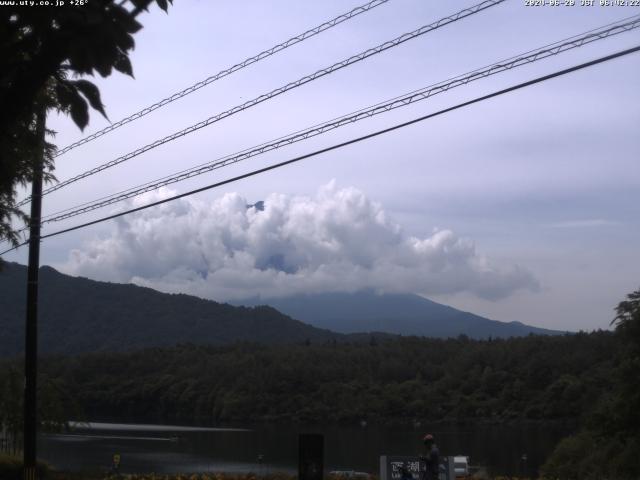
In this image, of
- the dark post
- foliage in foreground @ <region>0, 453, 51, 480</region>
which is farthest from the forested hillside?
the dark post

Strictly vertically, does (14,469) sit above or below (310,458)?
below

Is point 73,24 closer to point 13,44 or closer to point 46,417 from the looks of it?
point 13,44

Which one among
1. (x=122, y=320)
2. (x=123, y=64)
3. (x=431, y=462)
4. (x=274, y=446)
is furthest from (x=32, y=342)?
(x=122, y=320)

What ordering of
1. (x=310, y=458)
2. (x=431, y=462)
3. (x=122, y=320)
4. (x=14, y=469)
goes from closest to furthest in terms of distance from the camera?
(x=310, y=458) → (x=431, y=462) → (x=14, y=469) → (x=122, y=320)

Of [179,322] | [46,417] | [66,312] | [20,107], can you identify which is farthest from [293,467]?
[179,322]

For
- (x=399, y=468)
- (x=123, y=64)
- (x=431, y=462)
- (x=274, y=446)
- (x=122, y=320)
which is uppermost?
(x=122, y=320)

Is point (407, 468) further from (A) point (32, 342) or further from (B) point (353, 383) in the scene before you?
(B) point (353, 383)

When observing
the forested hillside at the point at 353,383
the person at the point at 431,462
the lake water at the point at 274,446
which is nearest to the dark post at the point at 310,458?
the person at the point at 431,462
